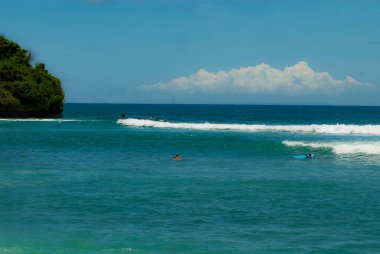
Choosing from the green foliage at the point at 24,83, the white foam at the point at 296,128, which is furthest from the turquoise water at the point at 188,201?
the green foliage at the point at 24,83

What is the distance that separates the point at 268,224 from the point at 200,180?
8.35m

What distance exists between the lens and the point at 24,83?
80.7 metres

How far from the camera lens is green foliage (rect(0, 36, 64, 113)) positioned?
80.1 m

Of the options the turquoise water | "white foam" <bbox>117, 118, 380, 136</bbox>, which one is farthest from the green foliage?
the turquoise water

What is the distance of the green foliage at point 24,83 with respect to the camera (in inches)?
3152

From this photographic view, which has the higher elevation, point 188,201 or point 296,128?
point 296,128

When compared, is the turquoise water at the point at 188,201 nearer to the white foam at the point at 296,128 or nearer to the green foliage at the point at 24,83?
the white foam at the point at 296,128

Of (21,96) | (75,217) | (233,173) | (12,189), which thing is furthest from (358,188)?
(21,96)

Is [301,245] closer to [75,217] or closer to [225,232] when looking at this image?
[225,232]

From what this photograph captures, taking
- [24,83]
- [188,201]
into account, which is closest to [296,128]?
[24,83]

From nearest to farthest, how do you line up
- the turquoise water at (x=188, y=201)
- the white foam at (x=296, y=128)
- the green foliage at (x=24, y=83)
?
the turquoise water at (x=188, y=201) → the white foam at (x=296, y=128) → the green foliage at (x=24, y=83)

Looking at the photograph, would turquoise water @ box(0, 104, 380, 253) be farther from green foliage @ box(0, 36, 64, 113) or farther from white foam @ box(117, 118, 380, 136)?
green foliage @ box(0, 36, 64, 113)

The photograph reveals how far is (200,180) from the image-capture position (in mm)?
24812

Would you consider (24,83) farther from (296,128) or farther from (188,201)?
(188,201)
